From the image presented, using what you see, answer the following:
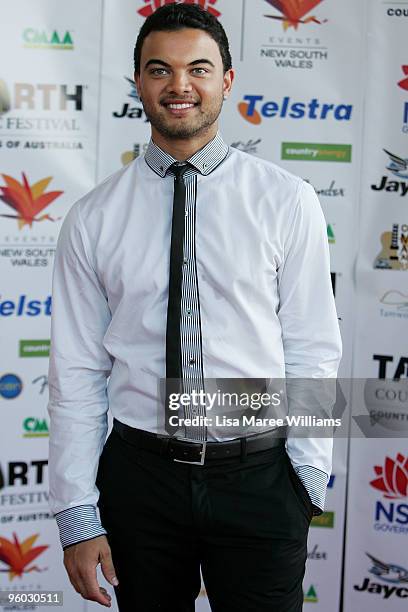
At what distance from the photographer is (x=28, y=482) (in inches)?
107

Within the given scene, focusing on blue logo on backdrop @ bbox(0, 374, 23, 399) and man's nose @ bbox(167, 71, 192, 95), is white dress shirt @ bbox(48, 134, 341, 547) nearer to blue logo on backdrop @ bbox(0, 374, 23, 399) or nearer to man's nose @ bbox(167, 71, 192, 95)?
man's nose @ bbox(167, 71, 192, 95)

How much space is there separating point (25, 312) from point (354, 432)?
128 cm

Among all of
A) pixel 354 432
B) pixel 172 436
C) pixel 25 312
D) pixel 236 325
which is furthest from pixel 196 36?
pixel 354 432

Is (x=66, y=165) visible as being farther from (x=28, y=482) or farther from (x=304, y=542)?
(x=304, y=542)

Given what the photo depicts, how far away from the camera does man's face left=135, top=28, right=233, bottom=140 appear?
1587mm

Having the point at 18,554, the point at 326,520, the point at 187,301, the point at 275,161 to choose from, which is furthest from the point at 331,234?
the point at 18,554

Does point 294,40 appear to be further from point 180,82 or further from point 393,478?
point 393,478

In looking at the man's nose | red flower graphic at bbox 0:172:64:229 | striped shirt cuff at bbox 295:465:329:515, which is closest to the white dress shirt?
striped shirt cuff at bbox 295:465:329:515

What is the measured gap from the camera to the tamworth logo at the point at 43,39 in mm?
2578

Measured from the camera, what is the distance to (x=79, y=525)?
1.61 m

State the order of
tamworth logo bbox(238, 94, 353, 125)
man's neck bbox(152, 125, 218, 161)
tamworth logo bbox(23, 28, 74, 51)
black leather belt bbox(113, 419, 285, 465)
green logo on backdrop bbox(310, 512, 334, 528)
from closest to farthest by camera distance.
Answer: black leather belt bbox(113, 419, 285, 465) < man's neck bbox(152, 125, 218, 161) < tamworth logo bbox(23, 28, 74, 51) < tamworth logo bbox(238, 94, 353, 125) < green logo on backdrop bbox(310, 512, 334, 528)

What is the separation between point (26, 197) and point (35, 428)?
0.83 metres

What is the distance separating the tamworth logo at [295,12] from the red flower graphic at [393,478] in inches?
63.1

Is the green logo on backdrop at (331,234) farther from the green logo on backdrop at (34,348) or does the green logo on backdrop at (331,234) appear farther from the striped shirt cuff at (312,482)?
the striped shirt cuff at (312,482)
